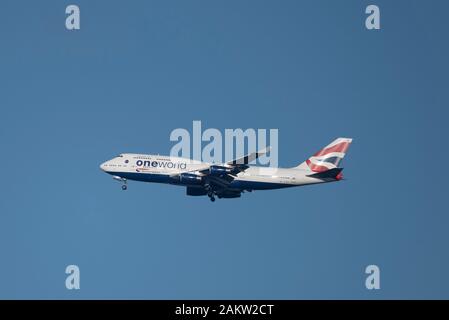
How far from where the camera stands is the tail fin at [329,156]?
398ft

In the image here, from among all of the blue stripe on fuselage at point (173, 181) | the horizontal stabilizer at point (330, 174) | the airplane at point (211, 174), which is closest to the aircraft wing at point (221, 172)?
the airplane at point (211, 174)

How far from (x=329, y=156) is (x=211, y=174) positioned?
62.8 feet

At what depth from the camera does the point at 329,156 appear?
4820 inches

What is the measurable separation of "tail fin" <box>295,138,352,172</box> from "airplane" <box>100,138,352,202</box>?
2278 millimetres

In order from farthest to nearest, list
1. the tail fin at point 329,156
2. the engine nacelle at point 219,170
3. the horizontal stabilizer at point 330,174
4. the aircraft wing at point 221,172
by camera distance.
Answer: the tail fin at point 329,156, the horizontal stabilizer at point 330,174, the engine nacelle at point 219,170, the aircraft wing at point 221,172

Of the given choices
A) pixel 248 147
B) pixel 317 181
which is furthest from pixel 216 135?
pixel 317 181

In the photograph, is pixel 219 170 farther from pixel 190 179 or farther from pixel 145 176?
pixel 145 176

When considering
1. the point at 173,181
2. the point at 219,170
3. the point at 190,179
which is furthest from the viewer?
the point at 173,181

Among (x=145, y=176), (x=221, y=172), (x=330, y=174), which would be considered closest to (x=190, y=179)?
(x=221, y=172)

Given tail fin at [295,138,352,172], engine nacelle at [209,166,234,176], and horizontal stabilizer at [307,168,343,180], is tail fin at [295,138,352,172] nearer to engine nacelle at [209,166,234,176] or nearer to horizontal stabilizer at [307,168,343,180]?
horizontal stabilizer at [307,168,343,180]

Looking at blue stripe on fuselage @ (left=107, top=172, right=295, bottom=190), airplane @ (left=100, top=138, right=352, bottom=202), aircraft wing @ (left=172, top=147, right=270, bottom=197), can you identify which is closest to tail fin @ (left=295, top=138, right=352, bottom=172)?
airplane @ (left=100, top=138, right=352, bottom=202)

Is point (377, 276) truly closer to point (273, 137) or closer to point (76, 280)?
point (273, 137)

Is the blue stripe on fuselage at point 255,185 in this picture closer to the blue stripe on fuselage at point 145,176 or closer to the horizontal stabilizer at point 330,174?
the horizontal stabilizer at point 330,174

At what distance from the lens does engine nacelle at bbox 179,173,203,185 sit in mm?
111750
